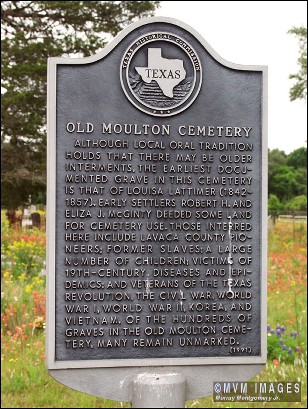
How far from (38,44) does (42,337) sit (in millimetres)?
7134

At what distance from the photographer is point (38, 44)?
40.9 feet

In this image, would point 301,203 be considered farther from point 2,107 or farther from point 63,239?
point 63,239

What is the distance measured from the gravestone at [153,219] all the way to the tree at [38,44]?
27.6 feet

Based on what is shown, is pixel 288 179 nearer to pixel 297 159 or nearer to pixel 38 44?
pixel 297 159

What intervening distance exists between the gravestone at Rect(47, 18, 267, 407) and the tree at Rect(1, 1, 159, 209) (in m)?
8.42

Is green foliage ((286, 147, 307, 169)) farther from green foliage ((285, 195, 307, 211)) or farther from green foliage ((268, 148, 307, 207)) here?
green foliage ((285, 195, 307, 211))

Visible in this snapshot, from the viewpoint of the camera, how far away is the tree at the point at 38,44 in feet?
40.8

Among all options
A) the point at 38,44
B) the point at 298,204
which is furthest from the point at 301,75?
Result: the point at 298,204

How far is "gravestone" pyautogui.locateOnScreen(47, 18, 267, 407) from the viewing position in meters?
4.02

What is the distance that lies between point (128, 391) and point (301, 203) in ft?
91.3

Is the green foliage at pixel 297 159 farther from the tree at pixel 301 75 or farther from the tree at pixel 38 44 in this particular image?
the tree at pixel 38 44

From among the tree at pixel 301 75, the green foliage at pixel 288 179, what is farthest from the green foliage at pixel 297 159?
the tree at pixel 301 75

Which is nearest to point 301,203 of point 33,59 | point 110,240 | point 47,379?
point 33,59

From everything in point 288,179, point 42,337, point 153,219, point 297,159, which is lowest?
point 42,337
